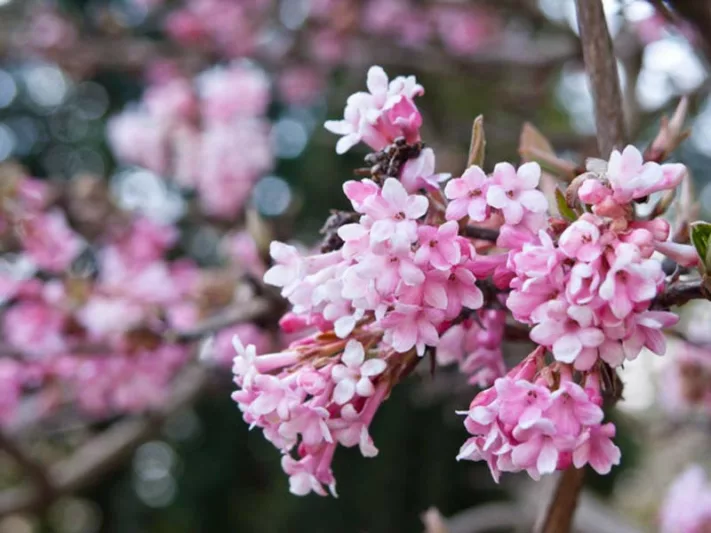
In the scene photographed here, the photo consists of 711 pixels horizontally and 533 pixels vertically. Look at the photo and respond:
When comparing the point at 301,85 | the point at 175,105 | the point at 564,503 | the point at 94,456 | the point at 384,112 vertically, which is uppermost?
the point at 384,112

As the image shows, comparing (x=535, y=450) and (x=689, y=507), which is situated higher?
(x=535, y=450)

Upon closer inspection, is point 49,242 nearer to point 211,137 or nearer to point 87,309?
point 87,309

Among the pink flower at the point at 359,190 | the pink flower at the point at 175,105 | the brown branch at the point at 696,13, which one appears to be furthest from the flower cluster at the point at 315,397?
the pink flower at the point at 175,105

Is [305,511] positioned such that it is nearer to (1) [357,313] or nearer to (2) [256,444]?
(2) [256,444]

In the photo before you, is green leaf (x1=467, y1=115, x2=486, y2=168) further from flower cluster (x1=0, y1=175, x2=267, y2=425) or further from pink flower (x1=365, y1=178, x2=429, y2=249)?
flower cluster (x1=0, y1=175, x2=267, y2=425)

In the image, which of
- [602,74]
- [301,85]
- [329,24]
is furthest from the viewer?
[301,85]

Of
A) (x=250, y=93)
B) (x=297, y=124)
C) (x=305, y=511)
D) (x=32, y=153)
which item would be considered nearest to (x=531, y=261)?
(x=250, y=93)

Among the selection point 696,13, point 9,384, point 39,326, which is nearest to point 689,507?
point 696,13
